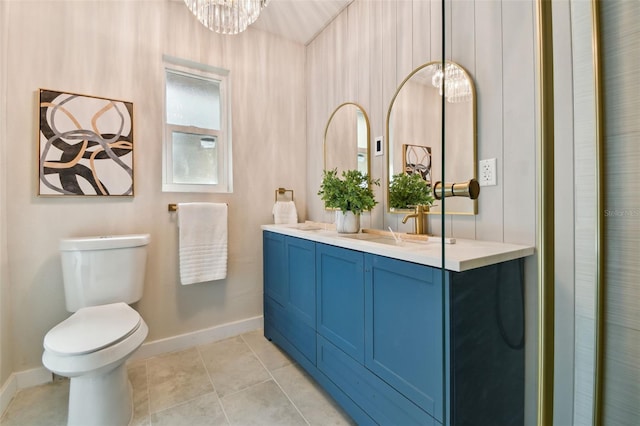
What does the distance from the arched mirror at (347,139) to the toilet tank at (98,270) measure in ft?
4.65

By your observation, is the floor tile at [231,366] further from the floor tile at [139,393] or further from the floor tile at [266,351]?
the floor tile at [139,393]

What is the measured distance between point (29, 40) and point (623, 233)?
2702 mm

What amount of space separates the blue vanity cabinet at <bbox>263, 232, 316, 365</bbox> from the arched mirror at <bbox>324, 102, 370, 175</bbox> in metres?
0.69

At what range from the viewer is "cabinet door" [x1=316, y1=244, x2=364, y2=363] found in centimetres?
126

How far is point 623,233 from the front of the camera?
27.6 inches

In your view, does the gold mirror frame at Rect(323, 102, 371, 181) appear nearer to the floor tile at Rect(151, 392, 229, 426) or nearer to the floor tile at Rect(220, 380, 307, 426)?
the floor tile at Rect(220, 380, 307, 426)

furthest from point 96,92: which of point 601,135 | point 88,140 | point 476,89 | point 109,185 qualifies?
point 601,135

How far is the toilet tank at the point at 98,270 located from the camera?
1.53 metres

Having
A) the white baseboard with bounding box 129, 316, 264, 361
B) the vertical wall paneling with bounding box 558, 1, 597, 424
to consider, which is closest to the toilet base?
the white baseboard with bounding box 129, 316, 264, 361

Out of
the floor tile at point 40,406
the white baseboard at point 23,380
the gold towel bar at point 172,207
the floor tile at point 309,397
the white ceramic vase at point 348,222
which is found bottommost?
the floor tile at point 309,397

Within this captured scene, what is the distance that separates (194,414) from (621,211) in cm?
179

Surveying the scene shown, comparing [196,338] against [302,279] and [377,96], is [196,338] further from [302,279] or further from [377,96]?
[377,96]

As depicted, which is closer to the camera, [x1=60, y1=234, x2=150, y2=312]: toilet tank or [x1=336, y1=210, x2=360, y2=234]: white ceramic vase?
[x1=60, y1=234, x2=150, y2=312]: toilet tank

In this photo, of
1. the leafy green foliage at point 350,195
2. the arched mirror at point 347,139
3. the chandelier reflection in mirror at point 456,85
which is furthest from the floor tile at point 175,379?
the chandelier reflection in mirror at point 456,85
